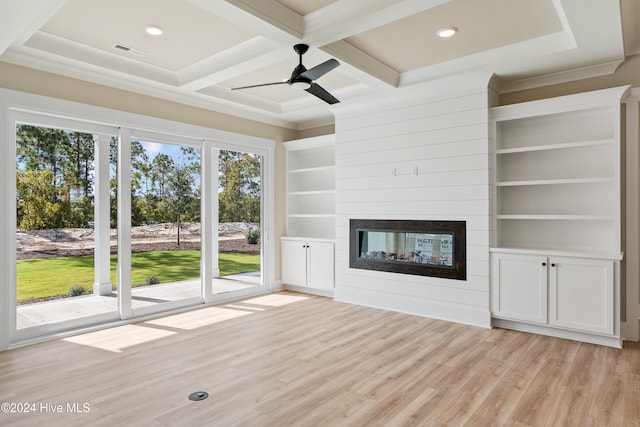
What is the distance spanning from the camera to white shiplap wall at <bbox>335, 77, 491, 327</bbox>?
4.44m

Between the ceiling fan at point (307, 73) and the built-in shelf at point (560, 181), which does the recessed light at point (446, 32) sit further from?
the built-in shelf at point (560, 181)

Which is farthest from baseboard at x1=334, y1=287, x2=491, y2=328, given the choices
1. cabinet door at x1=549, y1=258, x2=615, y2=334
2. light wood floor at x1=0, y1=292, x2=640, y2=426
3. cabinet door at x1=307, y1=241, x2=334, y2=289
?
cabinet door at x1=549, y1=258, x2=615, y2=334

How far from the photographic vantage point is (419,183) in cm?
487

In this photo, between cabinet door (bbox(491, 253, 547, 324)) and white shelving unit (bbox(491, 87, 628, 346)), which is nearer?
white shelving unit (bbox(491, 87, 628, 346))

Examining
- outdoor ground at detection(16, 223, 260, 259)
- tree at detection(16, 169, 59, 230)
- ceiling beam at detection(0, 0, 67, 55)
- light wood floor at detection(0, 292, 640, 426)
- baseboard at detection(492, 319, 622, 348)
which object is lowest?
light wood floor at detection(0, 292, 640, 426)

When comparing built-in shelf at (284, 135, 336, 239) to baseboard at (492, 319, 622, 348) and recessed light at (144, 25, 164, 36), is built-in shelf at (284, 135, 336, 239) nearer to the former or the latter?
baseboard at (492, 319, 622, 348)

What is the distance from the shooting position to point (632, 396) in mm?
2744

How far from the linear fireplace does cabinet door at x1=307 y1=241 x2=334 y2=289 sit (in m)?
0.44

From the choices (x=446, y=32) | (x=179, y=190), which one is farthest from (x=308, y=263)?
(x=446, y=32)

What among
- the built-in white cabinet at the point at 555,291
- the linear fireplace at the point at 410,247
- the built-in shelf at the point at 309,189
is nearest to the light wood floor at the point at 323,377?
the built-in white cabinet at the point at 555,291

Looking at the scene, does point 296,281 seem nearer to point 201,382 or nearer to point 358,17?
point 201,382

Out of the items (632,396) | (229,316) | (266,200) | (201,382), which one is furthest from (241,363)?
(266,200)

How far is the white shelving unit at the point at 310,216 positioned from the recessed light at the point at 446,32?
2.61 m

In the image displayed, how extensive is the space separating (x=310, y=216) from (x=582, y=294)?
3.66 metres
